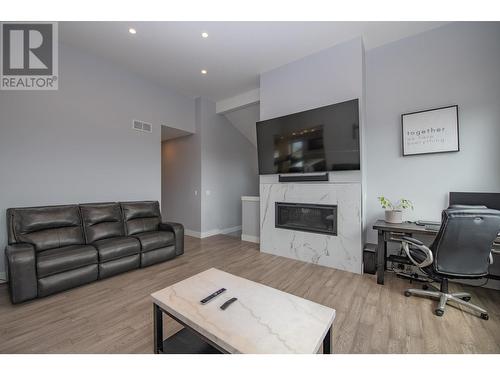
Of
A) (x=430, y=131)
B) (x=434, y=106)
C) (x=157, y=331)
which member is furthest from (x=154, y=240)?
(x=434, y=106)

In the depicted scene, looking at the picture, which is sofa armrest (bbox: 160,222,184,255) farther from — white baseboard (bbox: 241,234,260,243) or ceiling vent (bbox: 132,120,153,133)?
ceiling vent (bbox: 132,120,153,133)

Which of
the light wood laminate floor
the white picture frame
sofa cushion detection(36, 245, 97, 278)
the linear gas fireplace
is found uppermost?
the white picture frame

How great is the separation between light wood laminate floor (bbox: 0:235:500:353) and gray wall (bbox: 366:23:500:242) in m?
1.14

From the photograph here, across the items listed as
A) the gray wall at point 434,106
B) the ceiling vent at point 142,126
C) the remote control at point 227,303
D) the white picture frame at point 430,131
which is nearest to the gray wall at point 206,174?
the ceiling vent at point 142,126

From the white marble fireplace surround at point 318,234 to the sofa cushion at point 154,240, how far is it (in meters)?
1.63

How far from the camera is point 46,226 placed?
251cm

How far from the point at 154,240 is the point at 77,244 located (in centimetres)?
91

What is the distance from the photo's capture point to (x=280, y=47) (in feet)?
10.1

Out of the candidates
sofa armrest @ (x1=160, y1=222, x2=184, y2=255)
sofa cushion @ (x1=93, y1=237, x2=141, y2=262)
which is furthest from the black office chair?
sofa cushion @ (x1=93, y1=237, x2=141, y2=262)

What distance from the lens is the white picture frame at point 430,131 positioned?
2.56 meters

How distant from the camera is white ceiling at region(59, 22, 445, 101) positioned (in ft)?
8.68

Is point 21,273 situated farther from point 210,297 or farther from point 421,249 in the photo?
point 421,249
